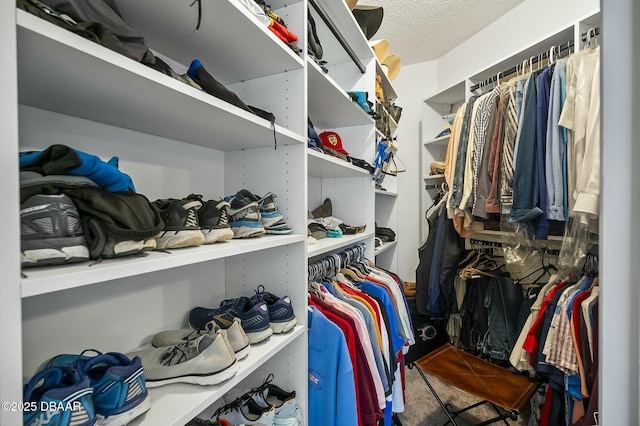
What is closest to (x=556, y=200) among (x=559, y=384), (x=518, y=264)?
(x=518, y=264)

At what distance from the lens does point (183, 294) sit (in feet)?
2.99

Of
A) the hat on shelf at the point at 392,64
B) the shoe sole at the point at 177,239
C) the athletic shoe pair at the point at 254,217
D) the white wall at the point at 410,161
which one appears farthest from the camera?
the white wall at the point at 410,161

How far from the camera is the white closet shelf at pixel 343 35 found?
1.25m

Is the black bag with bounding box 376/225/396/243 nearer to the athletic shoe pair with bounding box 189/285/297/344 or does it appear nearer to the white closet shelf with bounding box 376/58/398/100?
the white closet shelf with bounding box 376/58/398/100

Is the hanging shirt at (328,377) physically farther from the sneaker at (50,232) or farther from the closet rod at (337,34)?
the closet rod at (337,34)

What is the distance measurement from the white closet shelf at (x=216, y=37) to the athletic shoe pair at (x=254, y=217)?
16.6 inches

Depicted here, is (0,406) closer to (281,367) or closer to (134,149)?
(134,149)

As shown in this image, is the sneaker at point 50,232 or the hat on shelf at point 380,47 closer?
the sneaker at point 50,232

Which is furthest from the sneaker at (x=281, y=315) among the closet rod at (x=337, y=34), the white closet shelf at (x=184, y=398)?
the closet rod at (x=337, y=34)

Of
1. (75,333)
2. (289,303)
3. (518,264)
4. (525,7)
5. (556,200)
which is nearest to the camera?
(75,333)

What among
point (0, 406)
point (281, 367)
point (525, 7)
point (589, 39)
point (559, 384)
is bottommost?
point (559, 384)

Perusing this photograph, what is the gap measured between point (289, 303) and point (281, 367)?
262 mm

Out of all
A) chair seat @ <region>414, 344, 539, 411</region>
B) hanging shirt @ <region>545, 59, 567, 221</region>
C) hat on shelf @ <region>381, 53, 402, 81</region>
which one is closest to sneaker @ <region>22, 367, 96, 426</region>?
chair seat @ <region>414, 344, 539, 411</region>

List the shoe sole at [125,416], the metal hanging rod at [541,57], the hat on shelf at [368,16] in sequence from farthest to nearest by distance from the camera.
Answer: the hat on shelf at [368,16], the metal hanging rod at [541,57], the shoe sole at [125,416]
